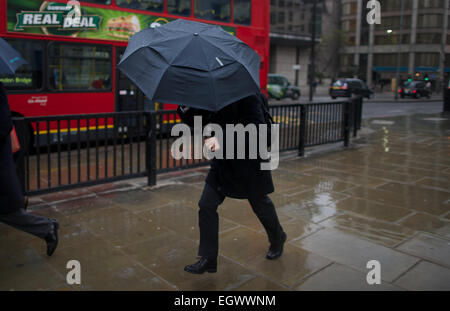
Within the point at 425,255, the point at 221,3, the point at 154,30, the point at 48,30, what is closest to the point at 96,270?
the point at 154,30

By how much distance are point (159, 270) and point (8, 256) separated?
139 centimetres

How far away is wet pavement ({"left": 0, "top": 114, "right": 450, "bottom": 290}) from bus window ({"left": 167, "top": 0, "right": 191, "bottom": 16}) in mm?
5336

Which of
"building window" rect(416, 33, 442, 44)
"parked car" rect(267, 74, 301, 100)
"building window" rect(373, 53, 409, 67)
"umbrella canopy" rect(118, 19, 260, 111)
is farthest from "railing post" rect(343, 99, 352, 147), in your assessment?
"building window" rect(373, 53, 409, 67)

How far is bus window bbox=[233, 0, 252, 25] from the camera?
12070 mm

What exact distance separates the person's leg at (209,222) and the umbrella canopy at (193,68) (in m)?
0.86

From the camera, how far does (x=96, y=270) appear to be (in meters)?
3.53

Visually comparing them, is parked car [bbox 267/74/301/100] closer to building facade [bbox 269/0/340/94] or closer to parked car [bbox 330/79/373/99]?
parked car [bbox 330/79/373/99]

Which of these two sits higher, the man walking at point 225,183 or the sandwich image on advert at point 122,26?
the sandwich image on advert at point 122,26

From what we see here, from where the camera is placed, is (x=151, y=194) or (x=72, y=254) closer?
(x=72, y=254)

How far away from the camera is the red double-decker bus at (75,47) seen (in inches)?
336

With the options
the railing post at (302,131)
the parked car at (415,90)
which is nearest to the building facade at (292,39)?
the parked car at (415,90)

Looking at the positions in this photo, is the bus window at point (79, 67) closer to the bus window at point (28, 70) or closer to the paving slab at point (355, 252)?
the bus window at point (28, 70)
